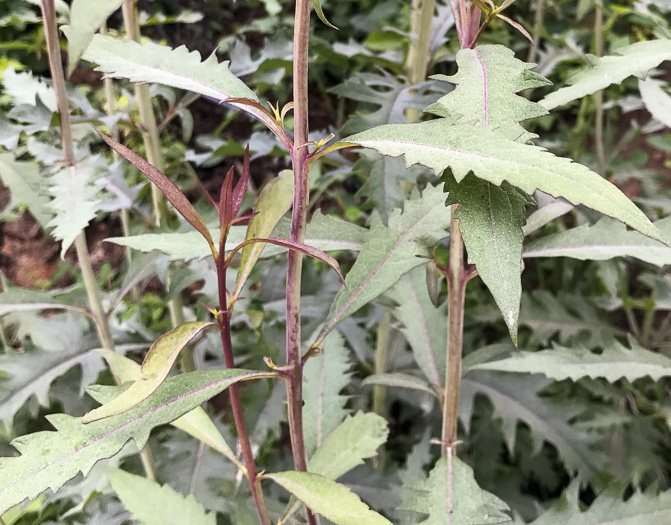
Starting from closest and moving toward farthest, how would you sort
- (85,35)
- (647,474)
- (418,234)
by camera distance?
(85,35) < (418,234) < (647,474)

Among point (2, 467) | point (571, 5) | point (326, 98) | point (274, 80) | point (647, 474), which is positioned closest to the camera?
point (2, 467)

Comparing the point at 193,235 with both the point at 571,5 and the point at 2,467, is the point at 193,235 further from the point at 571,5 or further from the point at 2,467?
the point at 571,5

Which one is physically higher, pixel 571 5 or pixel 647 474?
pixel 571 5

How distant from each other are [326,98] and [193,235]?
137cm

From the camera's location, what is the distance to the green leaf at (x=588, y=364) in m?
0.64

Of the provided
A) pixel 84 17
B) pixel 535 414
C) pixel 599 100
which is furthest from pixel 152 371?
pixel 599 100

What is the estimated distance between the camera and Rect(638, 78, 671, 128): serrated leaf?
742mm

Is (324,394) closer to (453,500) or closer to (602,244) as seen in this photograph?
(453,500)

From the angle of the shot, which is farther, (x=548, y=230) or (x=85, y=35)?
(x=548, y=230)

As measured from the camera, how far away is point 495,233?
12.9 inches

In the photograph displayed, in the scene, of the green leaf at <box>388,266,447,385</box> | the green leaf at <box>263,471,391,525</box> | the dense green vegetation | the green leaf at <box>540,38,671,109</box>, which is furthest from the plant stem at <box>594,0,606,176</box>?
the green leaf at <box>263,471,391,525</box>

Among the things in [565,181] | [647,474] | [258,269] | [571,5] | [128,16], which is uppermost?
[571,5]

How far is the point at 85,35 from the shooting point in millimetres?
281

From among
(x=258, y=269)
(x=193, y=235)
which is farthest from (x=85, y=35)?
(x=258, y=269)
